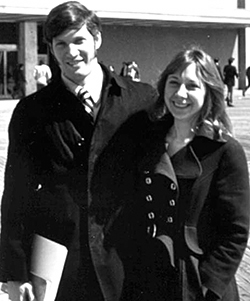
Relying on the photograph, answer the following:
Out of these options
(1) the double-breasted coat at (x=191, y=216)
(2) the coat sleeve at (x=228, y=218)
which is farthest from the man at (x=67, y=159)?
(2) the coat sleeve at (x=228, y=218)

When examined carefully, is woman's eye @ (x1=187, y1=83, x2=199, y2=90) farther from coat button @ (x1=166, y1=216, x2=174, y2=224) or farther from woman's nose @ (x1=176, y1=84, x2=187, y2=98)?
coat button @ (x1=166, y1=216, x2=174, y2=224)

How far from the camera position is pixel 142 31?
3381 centimetres

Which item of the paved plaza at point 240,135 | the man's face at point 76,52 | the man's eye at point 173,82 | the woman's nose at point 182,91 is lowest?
the paved plaza at point 240,135

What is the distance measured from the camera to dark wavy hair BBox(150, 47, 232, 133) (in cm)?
243

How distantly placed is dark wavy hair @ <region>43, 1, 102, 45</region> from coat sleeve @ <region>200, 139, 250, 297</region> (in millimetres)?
674

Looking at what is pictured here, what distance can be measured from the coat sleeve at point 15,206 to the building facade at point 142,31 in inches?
1007

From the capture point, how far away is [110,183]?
260cm

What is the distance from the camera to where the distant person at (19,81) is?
28766 millimetres

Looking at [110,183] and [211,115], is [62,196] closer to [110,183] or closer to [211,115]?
[110,183]

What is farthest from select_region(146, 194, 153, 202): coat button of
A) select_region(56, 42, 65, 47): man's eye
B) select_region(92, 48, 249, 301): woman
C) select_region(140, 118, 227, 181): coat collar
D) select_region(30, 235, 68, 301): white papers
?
select_region(56, 42, 65, 47): man's eye

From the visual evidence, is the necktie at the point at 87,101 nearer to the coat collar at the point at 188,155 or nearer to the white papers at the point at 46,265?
the coat collar at the point at 188,155

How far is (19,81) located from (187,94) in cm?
2699

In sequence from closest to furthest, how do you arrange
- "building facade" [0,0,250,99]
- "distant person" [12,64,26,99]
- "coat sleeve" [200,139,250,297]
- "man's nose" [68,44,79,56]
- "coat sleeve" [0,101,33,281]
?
"coat sleeve" [200,139,250,297], "man's nose" [68,44,79,56], "coat sleeve" [0,101,33,281], "distant person" [12,64,26,99], "building facade" [0,0,250,99]

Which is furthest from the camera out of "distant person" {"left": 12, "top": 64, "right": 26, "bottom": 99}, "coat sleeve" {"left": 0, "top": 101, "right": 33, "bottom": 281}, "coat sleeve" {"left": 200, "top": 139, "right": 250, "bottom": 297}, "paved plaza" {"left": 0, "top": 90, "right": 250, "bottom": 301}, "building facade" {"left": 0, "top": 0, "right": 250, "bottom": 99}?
"building facade" {"left": 0, "top": 0, "right": 250, "bottom": 99}
